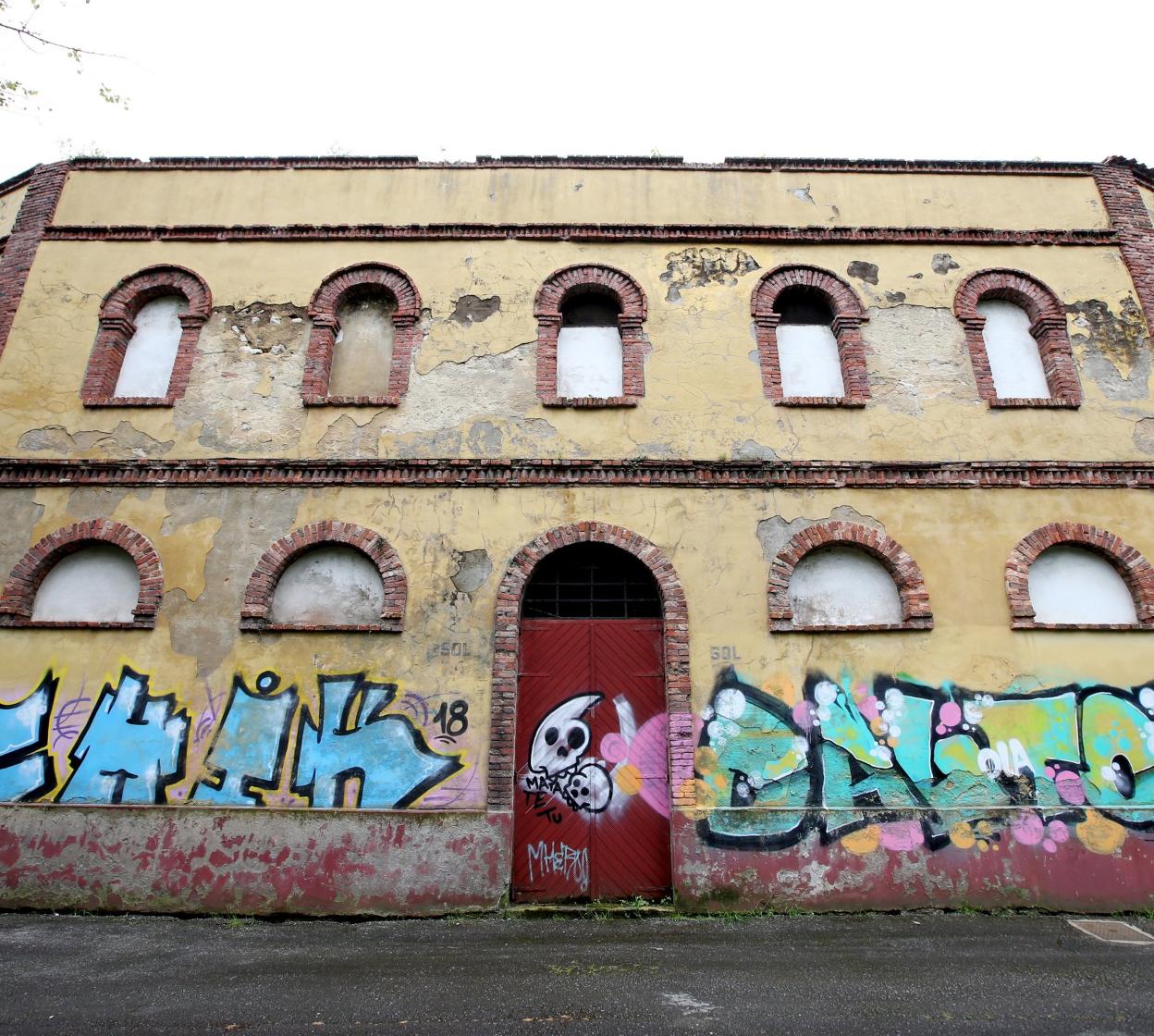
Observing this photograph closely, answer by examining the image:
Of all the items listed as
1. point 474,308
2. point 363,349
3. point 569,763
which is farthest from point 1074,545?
point 363,349

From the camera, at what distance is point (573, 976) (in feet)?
17.2

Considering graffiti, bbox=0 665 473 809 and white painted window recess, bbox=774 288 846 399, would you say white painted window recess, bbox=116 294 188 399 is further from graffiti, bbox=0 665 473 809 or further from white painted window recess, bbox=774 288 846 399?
white painted window recess, bbox=774 288 846 399

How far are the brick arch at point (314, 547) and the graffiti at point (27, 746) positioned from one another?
6.87ft

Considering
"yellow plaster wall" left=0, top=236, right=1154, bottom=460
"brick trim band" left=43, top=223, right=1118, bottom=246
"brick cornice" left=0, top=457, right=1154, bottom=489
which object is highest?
"brick trim band" left=43, top=223, right=1118, bottom=246

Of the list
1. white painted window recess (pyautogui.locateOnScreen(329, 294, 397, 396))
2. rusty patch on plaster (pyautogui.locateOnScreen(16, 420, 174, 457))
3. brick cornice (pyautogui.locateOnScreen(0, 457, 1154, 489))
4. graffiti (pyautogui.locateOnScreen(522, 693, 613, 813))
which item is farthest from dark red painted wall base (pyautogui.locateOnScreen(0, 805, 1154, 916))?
white painted window recess (pyautogui.locateOnScreen(329, 294, 397, 396))

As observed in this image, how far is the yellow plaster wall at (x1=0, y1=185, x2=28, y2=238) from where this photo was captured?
9.86m

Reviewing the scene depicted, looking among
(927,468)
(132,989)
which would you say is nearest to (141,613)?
(132,989)

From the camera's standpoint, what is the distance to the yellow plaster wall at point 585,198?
368 inches

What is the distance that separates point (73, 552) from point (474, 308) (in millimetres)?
5253

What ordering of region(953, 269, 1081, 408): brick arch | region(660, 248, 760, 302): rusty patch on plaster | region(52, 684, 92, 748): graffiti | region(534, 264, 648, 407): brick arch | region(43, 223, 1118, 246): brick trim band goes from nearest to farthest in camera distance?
region(52, 684, 92, 748): graffiti, region(534, 264, 648, 407): brick arch, region(953, 269, 1081, 408): brick arch, region(660, 248, 760, 302): rusty patch on plaster, region(43, 223, 1118, 246): brick trim band

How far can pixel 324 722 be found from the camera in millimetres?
7234

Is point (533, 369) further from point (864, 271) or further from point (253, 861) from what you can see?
point (253, 861)

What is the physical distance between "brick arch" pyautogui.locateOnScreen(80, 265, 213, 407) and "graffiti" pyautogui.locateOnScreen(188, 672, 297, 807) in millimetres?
3588

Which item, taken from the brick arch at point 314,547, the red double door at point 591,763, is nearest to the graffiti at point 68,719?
the brick arch at point 314,547
